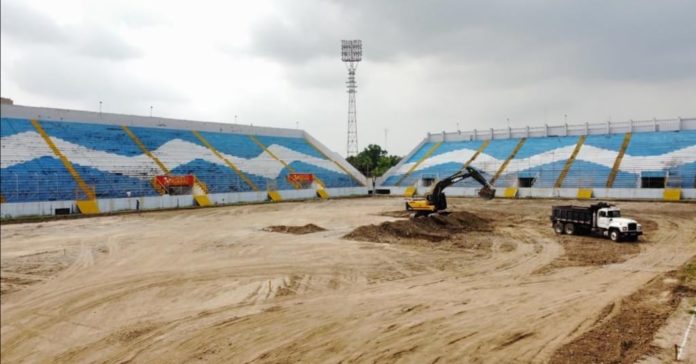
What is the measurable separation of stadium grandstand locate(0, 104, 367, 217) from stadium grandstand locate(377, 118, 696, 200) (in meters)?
13.1

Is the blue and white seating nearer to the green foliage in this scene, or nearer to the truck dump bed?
the green foliage

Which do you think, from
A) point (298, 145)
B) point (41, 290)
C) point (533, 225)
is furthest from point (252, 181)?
point (41, 290)

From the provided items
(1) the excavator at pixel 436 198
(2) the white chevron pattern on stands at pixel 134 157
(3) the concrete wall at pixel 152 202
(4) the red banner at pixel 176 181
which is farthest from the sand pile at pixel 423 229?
(2) the white chevron pattern on stands at pixel 134 157

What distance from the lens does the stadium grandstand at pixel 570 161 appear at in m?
53.5

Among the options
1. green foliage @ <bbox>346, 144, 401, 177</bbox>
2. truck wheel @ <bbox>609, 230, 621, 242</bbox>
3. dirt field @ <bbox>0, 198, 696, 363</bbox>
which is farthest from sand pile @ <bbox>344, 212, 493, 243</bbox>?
green foliage @ <bbox>346, 144, 401, 177</bbox>

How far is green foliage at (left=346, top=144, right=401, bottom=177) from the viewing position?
92.1 metres

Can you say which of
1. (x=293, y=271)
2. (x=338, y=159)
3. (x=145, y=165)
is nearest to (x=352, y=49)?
(x=338, y=159)

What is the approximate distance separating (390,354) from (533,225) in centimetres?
2525

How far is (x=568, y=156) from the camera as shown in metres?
62.9

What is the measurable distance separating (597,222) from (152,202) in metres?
38.0

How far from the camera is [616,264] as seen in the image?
1961 cm

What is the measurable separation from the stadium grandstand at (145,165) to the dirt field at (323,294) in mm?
16077

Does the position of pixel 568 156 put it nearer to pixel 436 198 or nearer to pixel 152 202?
pixel 436 198

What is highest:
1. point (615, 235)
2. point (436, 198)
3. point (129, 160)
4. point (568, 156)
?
point (568, 156)
